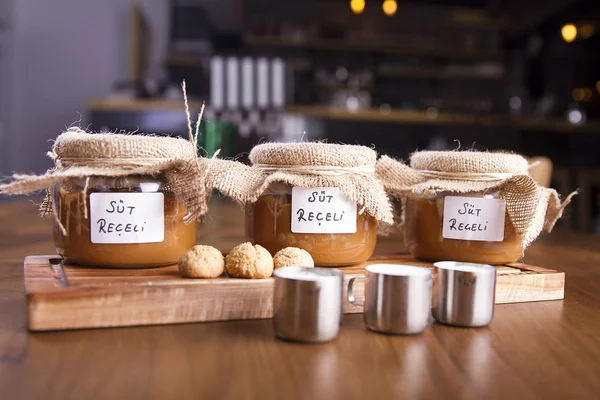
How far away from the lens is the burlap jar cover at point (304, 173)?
2.30 ft

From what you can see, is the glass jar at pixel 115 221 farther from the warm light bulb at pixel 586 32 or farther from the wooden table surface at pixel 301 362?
the warm light bulb at pixel 586 32

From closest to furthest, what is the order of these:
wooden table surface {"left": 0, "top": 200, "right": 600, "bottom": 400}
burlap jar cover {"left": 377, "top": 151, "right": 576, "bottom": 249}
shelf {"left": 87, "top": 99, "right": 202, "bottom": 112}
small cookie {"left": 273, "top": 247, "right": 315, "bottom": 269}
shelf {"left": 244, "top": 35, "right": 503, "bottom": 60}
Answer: wooden table surface {"left": 0, "top": 200, "right": 600, "bottom": 400} < small cookie {"left": 273, "top": 247, "right": 315, "bottom": 269} < burlap jar cover {"left": 377, "top": 151, "right": 576, "bottom": 249} < shelf {"left": 87, "top": 99, "right": 202, "bottom": 112} < shelf {"left": 244, "top": 35, "right": 503, "bottom": 60}

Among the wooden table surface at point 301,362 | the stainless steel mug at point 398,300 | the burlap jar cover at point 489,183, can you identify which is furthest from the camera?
the burlap jar cover at point 489,183

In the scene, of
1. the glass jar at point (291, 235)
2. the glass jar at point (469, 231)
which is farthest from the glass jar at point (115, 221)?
the glass jar at point (469, 231)

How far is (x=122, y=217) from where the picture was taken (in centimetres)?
67

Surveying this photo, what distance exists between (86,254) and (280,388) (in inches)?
14.1

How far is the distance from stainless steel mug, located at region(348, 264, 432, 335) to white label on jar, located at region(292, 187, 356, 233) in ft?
0.57

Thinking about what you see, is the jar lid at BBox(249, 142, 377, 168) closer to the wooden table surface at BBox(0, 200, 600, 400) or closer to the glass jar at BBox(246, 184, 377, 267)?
the glass jar at BBox(246, 184, 377, 267)

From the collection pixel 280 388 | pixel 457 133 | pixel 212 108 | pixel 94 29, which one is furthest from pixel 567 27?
pixel 280 388

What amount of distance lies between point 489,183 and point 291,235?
0.85 ft

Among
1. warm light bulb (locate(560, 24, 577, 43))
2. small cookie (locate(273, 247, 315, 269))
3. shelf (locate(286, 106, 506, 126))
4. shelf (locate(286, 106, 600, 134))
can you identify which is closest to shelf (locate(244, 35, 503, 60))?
shelf (locate(286, 106, 600, 134))

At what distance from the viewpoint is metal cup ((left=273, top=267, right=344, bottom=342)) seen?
0.50 m

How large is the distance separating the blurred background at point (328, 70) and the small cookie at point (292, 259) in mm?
3400

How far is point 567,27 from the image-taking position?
433 centimetres
